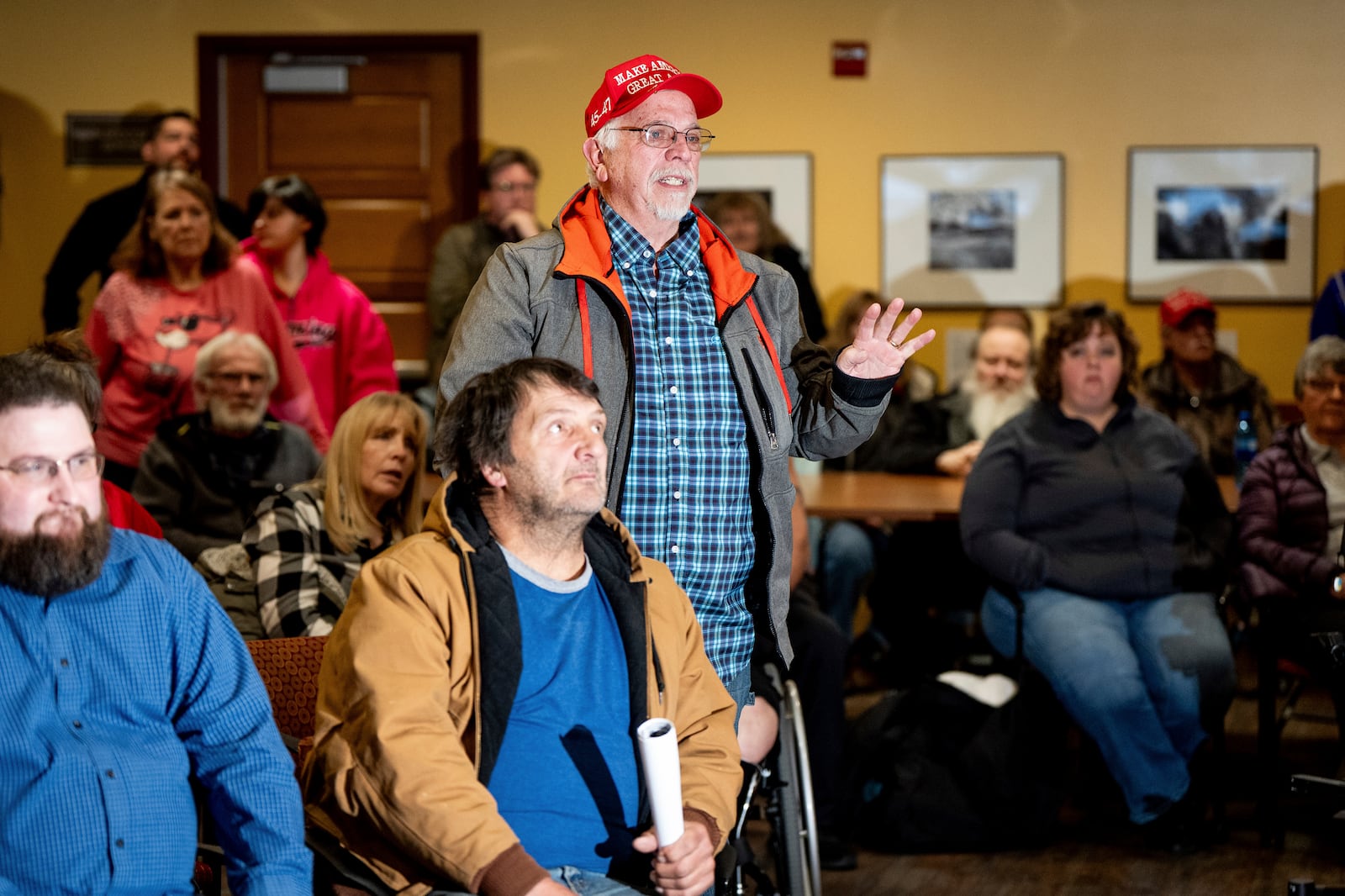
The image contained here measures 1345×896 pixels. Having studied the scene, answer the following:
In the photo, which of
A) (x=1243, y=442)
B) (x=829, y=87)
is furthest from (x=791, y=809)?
(x=829, y=87)

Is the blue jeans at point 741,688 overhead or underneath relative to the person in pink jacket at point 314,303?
underneath

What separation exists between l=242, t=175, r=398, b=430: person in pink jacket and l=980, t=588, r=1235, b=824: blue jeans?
7.66ft

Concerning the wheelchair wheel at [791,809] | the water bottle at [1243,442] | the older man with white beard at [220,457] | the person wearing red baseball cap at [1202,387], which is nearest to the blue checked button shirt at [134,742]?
the wheelchair wheel at [791,809]

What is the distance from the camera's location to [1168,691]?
3797mm

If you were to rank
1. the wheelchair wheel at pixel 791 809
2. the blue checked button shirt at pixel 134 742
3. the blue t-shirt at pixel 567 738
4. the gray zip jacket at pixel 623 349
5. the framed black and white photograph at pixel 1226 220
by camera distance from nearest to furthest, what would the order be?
the blue checked button shirt at pixel 134 742, the blue t-shirt at pixel 567 738, the gray zip jacket at pixel 623 349, the wheelchair wheel at pixel 791 809, the framed black and white photograph at pixel 1226 220

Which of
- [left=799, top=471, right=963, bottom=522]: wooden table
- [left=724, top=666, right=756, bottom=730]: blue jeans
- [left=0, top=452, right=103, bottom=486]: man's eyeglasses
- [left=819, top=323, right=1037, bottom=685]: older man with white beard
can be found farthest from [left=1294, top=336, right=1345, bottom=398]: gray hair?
[left=0, top=452, right=103, bottom=486]: man's eyeglasses

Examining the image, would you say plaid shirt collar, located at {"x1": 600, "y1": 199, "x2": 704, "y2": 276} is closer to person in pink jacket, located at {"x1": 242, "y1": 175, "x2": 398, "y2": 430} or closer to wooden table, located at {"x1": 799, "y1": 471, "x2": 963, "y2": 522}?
wooden table, located at {"x1": 799, "y1": 471, "x2": 963, "y2": 522}

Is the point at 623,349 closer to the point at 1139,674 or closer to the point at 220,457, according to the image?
the point at 220,457

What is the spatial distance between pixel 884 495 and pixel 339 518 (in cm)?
194

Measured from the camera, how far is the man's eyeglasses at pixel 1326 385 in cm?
389

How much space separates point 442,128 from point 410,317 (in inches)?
33.1

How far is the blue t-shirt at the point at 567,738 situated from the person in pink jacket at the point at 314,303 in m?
3.01

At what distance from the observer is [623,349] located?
231cm

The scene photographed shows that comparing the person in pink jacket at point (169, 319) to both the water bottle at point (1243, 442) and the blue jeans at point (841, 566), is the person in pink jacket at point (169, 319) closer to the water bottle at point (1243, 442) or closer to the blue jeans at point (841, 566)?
the blue jeans at point (841, 566)
